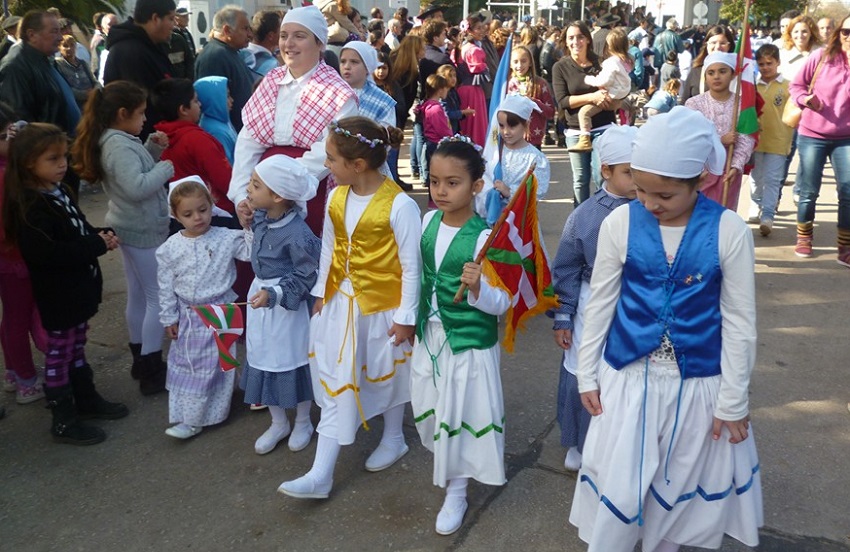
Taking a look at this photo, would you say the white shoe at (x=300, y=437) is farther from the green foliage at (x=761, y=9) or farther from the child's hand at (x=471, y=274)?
the green foliage at (x=761, y=9)

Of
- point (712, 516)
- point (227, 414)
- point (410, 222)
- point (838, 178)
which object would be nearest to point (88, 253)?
point (227, 414)

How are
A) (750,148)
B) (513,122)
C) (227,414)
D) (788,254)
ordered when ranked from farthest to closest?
1. (788,254)
2. (750,148)
3. (513,122)
4. (227,414)

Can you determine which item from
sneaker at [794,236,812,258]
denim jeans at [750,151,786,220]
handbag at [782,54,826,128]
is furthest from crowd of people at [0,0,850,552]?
denim jeans at [750,151,786,220]

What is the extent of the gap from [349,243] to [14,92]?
3915 mm

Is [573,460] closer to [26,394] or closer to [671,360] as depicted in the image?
[671,360]

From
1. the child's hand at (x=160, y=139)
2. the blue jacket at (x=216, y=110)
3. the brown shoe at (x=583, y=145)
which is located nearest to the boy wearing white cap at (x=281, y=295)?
the child's hand at (x=160, y=139)

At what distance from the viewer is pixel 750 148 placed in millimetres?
5824

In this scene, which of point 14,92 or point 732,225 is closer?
point 732,225

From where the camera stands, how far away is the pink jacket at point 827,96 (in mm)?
6059

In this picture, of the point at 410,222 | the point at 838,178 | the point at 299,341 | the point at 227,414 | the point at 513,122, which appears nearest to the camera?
the point at 410,222

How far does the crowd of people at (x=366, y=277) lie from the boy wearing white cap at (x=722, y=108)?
2 centimetres

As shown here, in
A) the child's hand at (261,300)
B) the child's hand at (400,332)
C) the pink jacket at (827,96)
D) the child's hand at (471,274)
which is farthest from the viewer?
the pink jacket at (827,96)

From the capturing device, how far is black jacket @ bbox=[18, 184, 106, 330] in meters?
3.69

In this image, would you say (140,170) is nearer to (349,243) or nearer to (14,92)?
(349,243)
